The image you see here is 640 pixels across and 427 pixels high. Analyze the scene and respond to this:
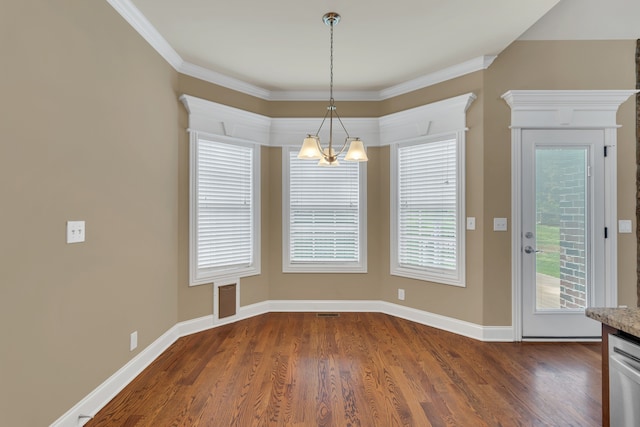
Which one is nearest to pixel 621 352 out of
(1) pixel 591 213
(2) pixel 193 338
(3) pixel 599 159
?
(1) pixel 591 213

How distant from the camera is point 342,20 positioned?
8.94 feet

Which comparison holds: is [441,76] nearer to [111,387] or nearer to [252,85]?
[252,85]

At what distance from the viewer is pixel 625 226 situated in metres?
3.32

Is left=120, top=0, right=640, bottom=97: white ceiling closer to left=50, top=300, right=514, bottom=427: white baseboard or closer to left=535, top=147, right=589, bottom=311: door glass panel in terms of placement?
left=535, top=147, right=589, bottom=311: door glass panel

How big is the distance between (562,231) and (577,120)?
112 centimetres

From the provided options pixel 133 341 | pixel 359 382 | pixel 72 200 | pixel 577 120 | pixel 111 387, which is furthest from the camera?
pixel 577 120

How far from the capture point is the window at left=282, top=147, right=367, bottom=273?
14.1 ft

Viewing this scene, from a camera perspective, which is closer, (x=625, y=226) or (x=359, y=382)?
(x=359, y=382)

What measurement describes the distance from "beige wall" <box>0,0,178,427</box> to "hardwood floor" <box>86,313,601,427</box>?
1.50ft

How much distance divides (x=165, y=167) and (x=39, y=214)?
1502 mm

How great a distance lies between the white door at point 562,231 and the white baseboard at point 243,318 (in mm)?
480

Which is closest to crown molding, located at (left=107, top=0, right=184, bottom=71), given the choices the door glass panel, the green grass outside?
the door glass panel

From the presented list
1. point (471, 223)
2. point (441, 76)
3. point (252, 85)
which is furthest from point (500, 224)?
point (252, 85)

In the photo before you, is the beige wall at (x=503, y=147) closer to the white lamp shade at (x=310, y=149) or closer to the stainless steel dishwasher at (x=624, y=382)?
the white lamp shade at (x=310, y=149)
